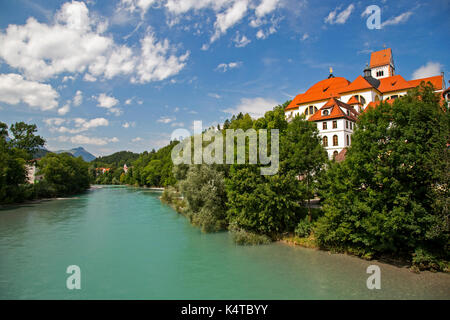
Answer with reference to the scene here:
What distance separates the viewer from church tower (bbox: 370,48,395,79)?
→ 62906 millimetres

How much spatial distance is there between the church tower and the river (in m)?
63.1

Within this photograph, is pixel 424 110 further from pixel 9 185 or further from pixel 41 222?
pixel 9 185

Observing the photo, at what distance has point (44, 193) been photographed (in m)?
48.2

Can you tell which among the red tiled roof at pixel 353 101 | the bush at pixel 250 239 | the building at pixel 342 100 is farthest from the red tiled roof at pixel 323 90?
the bush at pixel 250 239

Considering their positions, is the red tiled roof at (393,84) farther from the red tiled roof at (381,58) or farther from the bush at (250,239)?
the bush at (250,239)

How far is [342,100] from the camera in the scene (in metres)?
42.8

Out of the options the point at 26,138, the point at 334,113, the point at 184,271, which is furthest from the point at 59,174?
the point at 334,113

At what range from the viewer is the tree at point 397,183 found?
37.1 ft

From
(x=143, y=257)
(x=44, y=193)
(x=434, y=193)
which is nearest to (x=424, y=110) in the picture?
(x=434, y=193)

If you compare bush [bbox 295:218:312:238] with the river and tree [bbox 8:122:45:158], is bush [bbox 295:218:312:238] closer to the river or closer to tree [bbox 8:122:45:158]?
the river

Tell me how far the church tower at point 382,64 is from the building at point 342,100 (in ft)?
52.8

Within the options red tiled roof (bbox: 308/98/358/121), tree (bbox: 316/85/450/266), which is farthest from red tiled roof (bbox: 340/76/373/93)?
tree (bbox: 316/85/450/266)

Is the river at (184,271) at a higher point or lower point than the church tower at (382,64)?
lower
